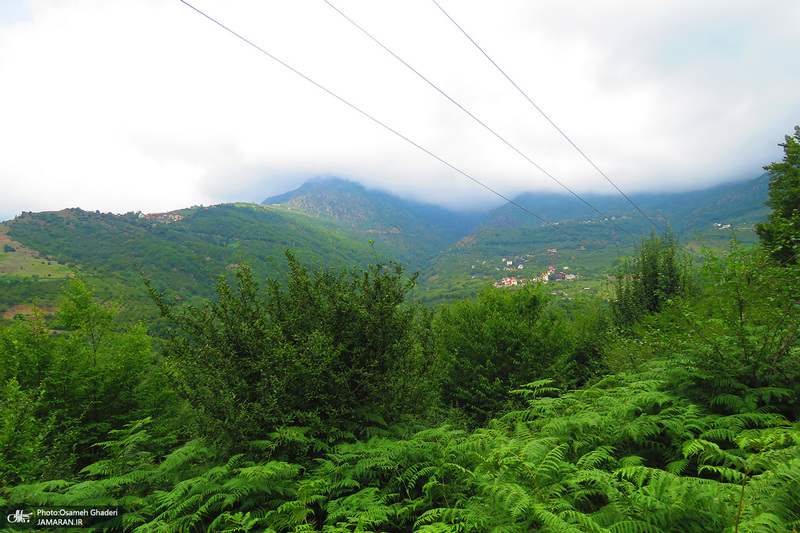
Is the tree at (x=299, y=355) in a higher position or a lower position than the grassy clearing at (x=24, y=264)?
lower

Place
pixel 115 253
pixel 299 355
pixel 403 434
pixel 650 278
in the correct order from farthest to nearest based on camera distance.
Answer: pixel 115 253, pixel 650 278, pixel 403 434, pixel 299 355

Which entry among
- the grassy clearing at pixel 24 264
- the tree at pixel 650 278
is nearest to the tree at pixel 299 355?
the tree at pixel 650 278

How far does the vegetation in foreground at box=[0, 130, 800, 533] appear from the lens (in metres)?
3.39

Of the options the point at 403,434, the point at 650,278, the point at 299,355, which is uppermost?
the point at 299,355

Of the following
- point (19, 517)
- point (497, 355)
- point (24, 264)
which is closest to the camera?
point (19, 517)

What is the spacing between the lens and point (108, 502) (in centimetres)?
446

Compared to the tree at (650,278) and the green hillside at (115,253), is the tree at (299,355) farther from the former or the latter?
the green hillside at (115,253)

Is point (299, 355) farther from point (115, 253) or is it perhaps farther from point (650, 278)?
point (115, 253)

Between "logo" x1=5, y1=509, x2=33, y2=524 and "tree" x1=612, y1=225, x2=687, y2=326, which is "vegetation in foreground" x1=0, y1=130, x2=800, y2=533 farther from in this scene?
"tree" x1=612, y1=225, x2=687, y2=326

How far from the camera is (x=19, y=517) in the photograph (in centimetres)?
414

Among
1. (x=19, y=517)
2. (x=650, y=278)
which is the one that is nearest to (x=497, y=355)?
(x=650, y=278)

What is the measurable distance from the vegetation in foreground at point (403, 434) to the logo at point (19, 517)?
0.14 metres

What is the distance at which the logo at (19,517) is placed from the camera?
162 inches

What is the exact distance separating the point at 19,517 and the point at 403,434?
538cm
